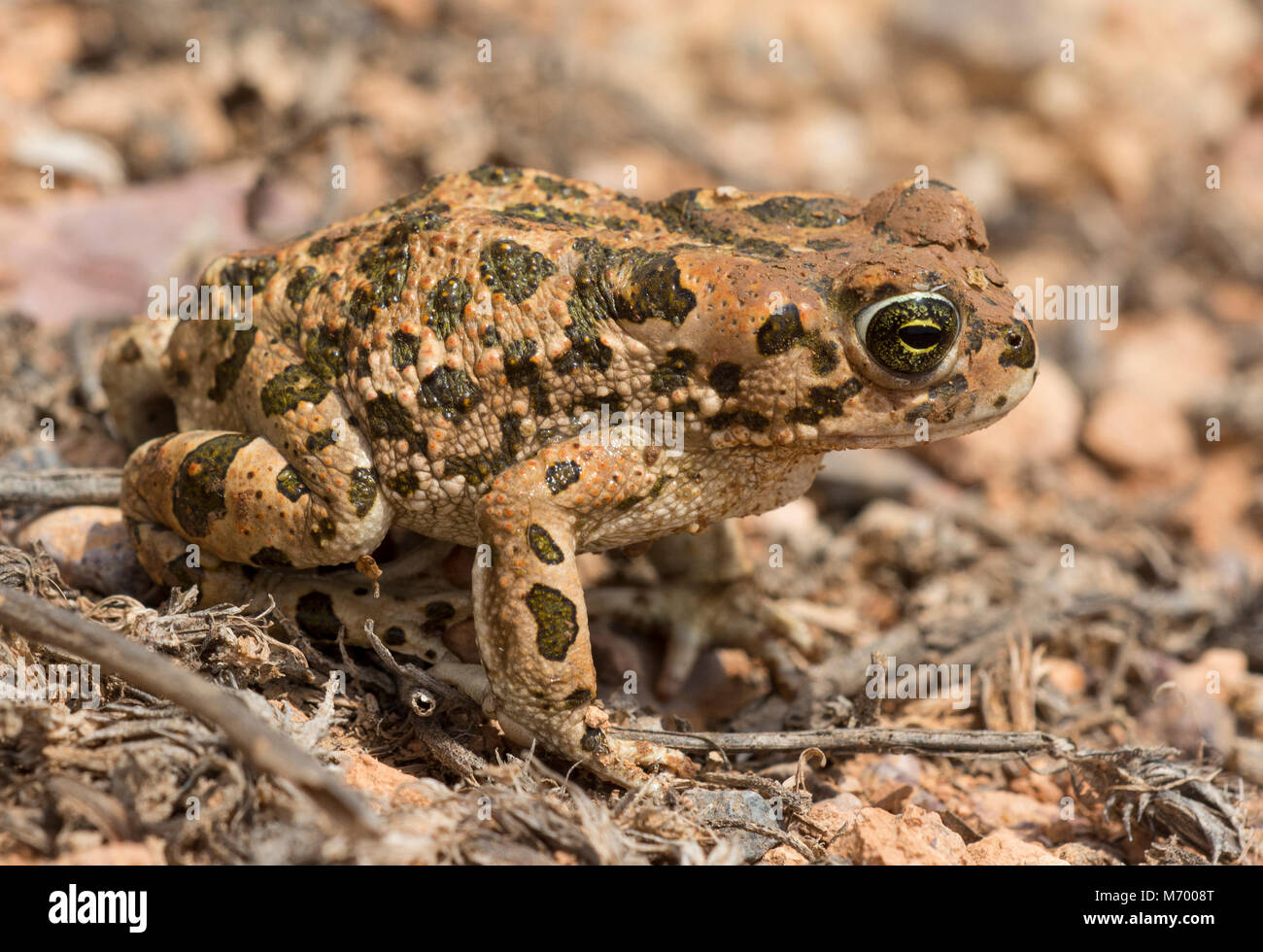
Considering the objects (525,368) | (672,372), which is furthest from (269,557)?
(672,372)

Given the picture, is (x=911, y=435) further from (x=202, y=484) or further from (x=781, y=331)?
(x=202, y=484)

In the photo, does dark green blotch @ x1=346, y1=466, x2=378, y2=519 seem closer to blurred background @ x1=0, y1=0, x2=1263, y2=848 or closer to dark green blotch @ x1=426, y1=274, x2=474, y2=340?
dark green blotch @ x1=426, y1=274, x2=474, y2=340
